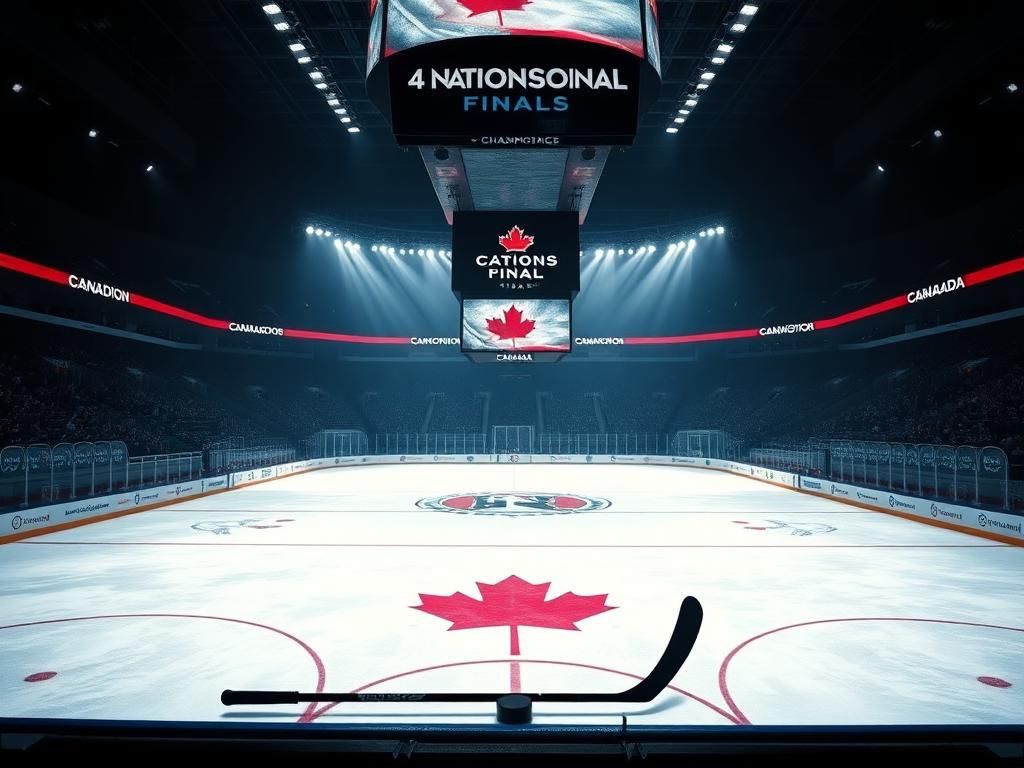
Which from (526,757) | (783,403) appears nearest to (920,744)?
(526,757)

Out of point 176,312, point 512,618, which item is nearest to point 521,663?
point 512,618

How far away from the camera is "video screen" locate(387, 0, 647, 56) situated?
381 centimetres

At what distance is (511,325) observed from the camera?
11.6 meters

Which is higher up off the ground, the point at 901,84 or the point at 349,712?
the point at 901,84

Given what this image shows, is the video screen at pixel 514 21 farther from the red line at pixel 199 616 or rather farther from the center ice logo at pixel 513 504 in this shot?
the center ice logo at pixel 513 504

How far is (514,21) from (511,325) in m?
7.89

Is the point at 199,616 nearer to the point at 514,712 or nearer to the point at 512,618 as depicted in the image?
the point at 512,618

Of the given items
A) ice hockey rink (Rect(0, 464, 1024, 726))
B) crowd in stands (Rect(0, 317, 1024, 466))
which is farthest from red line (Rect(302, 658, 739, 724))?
crowd in stands (Rect(0, 317, 1024, 466))

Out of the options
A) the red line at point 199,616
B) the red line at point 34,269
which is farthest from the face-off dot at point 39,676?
the red line at point 34,269

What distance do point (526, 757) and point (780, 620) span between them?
3.90 metres

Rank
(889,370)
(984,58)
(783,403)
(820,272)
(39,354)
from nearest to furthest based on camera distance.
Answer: (984,58) → (39,354) → (889,370) → (820,272) → (783,403)

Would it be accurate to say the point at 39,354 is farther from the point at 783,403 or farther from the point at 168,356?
the point at 783,403

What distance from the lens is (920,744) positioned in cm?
186

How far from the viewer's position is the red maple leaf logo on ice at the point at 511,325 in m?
11.5
